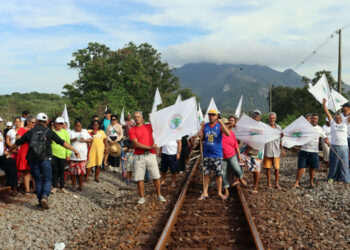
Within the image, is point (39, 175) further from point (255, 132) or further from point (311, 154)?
point (311, 154)

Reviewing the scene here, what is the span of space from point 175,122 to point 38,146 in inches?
110

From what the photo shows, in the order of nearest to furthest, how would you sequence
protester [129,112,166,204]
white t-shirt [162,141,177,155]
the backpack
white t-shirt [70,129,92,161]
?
the backpack, protester [129,112,166,204], white t-shirt [70,129,92,161], white t-shirt [162,141,177,155]

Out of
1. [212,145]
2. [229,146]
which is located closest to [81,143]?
[212,145]

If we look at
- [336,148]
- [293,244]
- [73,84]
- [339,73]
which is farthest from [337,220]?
[73,84]

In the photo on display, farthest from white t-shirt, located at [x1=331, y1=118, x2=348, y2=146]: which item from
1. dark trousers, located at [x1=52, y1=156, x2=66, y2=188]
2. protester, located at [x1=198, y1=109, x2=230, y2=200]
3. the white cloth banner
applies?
dark trousers, located at [x1=52, y1=156, x2=66, y2=188]

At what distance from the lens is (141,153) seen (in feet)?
24.6

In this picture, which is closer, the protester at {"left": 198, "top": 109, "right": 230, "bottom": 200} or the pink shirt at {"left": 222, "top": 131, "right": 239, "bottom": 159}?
the protester at {"left": 198, "top": 109, "right": 230, "bottom": 200}

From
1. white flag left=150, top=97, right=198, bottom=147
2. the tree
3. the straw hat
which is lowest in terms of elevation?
the straw hat

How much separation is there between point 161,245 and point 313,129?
535 cm

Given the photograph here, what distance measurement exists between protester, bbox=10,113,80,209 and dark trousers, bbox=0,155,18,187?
965 millimetres

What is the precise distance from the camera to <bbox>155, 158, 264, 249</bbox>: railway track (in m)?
5.11

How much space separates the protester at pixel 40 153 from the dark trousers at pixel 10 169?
0.96 meters

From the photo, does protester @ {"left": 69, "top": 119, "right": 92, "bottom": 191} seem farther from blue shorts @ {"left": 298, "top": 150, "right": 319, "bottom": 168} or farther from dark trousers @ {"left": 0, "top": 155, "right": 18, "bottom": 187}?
blue shorts @ {"left": 298, "top": 150, "right": 319, "bottom": 168}

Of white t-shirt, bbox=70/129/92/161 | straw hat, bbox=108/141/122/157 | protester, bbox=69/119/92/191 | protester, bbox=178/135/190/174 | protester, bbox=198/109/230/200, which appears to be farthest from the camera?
protester, bbox=178/135/190/174
